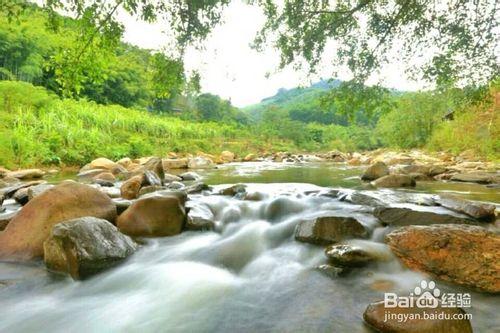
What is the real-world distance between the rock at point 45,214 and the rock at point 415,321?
11.2 feet

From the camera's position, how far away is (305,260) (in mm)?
3525

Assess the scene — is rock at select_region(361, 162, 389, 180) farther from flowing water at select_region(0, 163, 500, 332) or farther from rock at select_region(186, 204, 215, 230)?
rock at select_region(186, 204, 215, 230)

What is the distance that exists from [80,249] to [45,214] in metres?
0.95

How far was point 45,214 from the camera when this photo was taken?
369 centimetres

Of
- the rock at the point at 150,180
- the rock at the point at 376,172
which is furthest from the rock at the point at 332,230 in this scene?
the rock at the point at 376,172

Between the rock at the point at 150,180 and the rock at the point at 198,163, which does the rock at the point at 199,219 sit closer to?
the rock at the point at 150,180

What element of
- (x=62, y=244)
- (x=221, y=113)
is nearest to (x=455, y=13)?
(x=62, y=244)

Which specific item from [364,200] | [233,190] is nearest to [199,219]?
[233,190]

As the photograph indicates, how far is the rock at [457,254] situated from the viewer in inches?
105

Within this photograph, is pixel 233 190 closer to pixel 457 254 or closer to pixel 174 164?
pixel 457 254

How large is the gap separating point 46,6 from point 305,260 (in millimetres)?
4998

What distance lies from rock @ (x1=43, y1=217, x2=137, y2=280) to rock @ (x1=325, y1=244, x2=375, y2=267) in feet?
7.68

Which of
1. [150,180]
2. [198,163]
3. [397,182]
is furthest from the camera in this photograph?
[198,163]

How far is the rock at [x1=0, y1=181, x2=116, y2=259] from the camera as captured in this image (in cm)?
349
